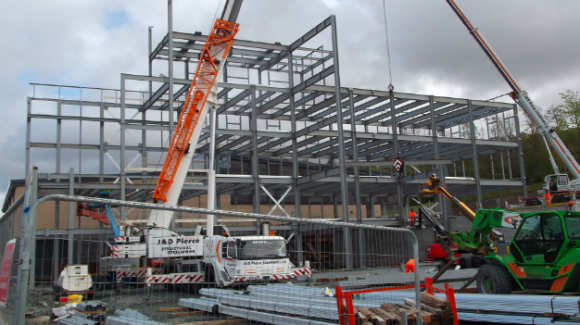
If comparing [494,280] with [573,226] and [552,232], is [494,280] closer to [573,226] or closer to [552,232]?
[552,232]

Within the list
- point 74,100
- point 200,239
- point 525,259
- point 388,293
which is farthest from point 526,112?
point 74,100

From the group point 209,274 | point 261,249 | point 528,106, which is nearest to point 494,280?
point 261,249

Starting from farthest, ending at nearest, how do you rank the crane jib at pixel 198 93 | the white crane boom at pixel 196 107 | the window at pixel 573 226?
1. the crane jib at pixel 198 93
2. the white crane boom at pixel 196 107
3. the window at pixel 573 226

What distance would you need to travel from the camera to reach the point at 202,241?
49.2ft

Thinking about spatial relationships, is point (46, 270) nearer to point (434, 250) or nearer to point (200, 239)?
point (200, 239)

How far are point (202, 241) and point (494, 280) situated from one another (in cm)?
863

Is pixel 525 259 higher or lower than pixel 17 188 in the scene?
lower

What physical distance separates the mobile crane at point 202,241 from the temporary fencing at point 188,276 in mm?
60

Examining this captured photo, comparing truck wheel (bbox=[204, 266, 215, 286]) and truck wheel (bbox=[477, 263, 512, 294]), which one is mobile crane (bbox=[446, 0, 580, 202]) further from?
truck wheel (bbox=[204, 266, 215, 286])

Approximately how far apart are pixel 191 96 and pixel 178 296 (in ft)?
34.1

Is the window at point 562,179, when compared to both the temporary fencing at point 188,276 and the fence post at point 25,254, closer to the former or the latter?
the temporary fencing at point 188,276

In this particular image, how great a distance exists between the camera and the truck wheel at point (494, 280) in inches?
393

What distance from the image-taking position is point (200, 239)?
14742mm

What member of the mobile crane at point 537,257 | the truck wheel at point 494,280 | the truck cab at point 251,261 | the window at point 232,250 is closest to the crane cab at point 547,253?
the mobile crane at point 537,257
